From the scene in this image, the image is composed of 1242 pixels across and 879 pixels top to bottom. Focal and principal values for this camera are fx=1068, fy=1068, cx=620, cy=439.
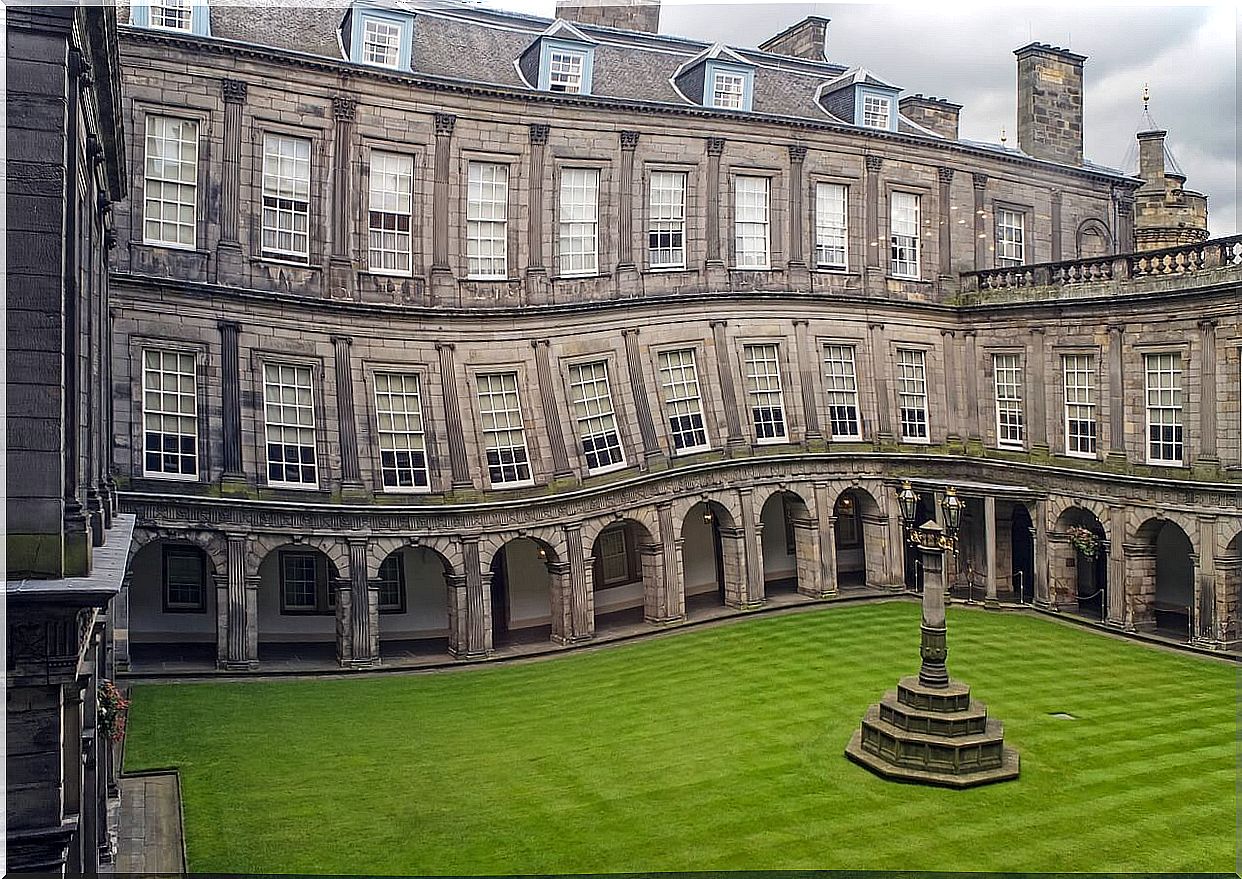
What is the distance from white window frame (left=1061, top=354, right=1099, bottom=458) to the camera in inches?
1202

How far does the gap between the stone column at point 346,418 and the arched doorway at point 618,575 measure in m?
7.38

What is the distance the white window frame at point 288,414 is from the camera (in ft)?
83.1

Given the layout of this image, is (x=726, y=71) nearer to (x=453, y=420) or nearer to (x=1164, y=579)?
(x=453, y=420)

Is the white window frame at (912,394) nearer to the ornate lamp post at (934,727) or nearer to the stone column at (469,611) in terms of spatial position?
the stone column at (469,611)

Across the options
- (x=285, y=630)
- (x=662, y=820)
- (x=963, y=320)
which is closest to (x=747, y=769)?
(x=662, y=820)

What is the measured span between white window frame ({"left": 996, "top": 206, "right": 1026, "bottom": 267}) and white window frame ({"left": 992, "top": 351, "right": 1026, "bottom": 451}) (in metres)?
4.25

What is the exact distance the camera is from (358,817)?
15.7m

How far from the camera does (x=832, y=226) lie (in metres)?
33.6

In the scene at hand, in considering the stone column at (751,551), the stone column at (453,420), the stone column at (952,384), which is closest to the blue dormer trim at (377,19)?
the stone column at (453,420)

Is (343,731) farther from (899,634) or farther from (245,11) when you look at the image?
(245,11)

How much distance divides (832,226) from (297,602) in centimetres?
1952

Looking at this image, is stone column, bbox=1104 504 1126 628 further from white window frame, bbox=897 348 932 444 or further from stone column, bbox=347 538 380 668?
stone column, bbox=347 538 380 668

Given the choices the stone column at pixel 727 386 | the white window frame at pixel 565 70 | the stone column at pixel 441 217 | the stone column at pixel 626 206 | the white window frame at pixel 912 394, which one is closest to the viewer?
the stone column at pixel 441 217

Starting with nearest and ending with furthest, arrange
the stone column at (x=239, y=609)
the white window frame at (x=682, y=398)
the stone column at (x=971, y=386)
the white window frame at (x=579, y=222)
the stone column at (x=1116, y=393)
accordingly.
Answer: the stone column at (x=239, y=609)
the white window frame at (x=579, y=222)
the stone column at (x=1116, y=393)
the white window frame at (x=682, y=398)
the stone column at (x=971, y=386)
